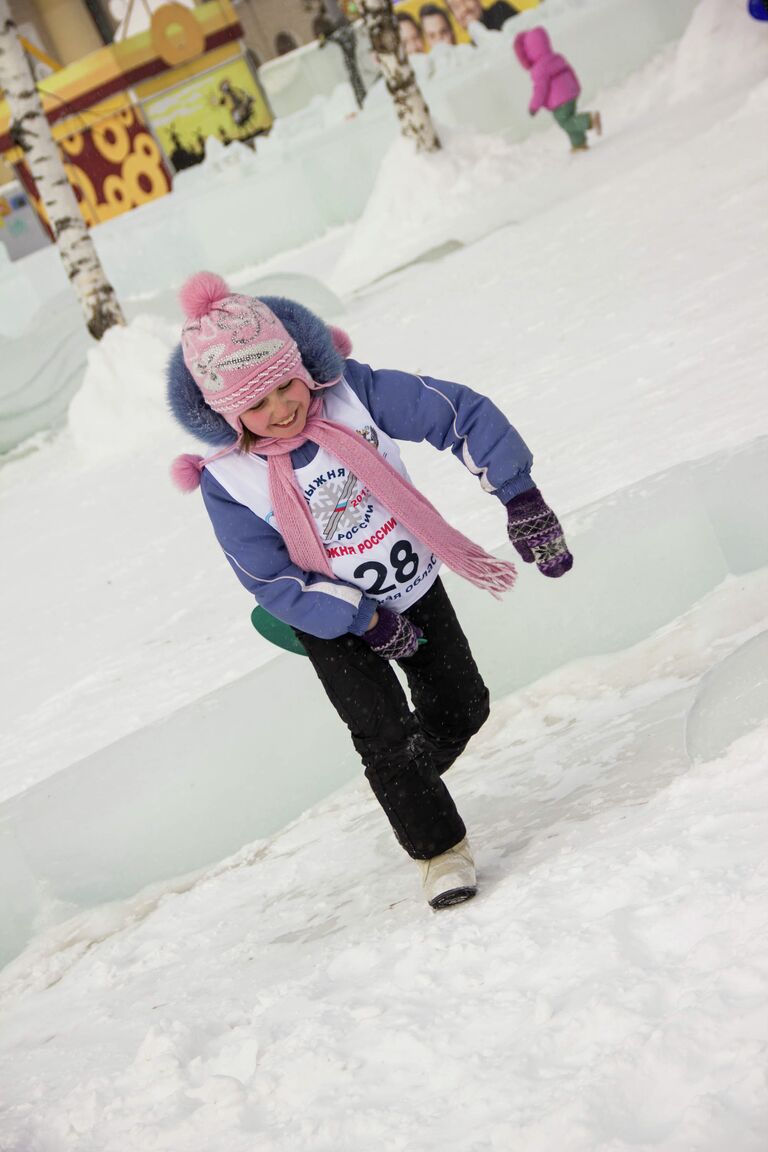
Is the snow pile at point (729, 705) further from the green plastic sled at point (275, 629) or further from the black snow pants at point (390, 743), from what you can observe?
the green plastic sled at point (275, 629)

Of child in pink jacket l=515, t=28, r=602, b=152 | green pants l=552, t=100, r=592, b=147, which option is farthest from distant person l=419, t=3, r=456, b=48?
green pants l=552, t=100, r=592, b=147

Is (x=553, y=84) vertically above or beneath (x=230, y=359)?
above

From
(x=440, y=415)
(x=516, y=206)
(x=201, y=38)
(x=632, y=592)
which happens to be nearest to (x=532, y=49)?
(x=516, y=206)

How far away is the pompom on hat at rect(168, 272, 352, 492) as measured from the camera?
212 centimetres

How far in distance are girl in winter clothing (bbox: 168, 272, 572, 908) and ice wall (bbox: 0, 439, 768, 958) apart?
857 millimetres

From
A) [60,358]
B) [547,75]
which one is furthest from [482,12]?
[60,358]

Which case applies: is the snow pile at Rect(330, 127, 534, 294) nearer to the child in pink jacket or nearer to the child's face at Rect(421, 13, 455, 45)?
the child in pink jacket

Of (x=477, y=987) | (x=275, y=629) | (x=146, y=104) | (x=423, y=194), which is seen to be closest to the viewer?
(x=477, y=987)

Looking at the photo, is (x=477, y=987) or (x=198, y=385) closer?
(x=477, y=987)

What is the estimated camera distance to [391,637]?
2.24 m

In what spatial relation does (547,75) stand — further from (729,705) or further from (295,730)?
(729,705)

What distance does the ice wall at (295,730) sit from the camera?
3.05 m

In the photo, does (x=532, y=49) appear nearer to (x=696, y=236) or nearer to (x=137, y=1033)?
(x=696, y=236)

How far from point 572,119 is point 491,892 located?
29.3 feet
